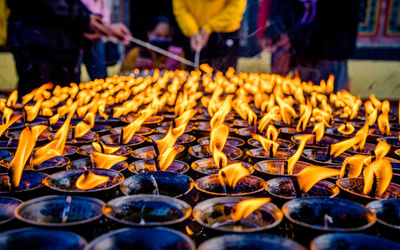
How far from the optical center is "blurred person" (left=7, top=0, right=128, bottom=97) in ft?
14.2

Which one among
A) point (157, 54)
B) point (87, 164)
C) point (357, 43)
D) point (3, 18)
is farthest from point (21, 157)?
point (357, 43)

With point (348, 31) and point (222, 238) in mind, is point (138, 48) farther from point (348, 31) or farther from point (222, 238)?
point (222, 238)

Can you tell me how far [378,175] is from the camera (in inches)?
51.6

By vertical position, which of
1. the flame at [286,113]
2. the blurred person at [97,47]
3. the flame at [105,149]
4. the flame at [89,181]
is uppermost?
the blurred person at [97,47]

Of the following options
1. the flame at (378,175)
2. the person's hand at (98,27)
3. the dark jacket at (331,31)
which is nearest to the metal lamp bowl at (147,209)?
the flame at (378,175)

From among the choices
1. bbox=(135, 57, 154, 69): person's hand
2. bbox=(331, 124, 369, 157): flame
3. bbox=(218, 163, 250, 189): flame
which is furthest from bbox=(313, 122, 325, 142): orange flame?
bbox=(135, 57, 154, 69): person's hand

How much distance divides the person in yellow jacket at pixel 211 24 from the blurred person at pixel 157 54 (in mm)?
1545

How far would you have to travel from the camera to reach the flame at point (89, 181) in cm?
112

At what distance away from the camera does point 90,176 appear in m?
1.19

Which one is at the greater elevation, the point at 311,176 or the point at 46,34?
the point at 46,34

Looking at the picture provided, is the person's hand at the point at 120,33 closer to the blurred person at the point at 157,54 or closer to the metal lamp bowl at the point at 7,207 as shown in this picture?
the blurred person at the point at 157,54

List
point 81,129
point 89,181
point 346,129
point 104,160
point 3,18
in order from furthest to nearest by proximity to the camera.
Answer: point 3,18, point 346,129, point 81,129, point 104,160, point 89,181

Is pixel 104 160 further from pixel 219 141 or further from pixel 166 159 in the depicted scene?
pixel 219 141

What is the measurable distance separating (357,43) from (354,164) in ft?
34.3
